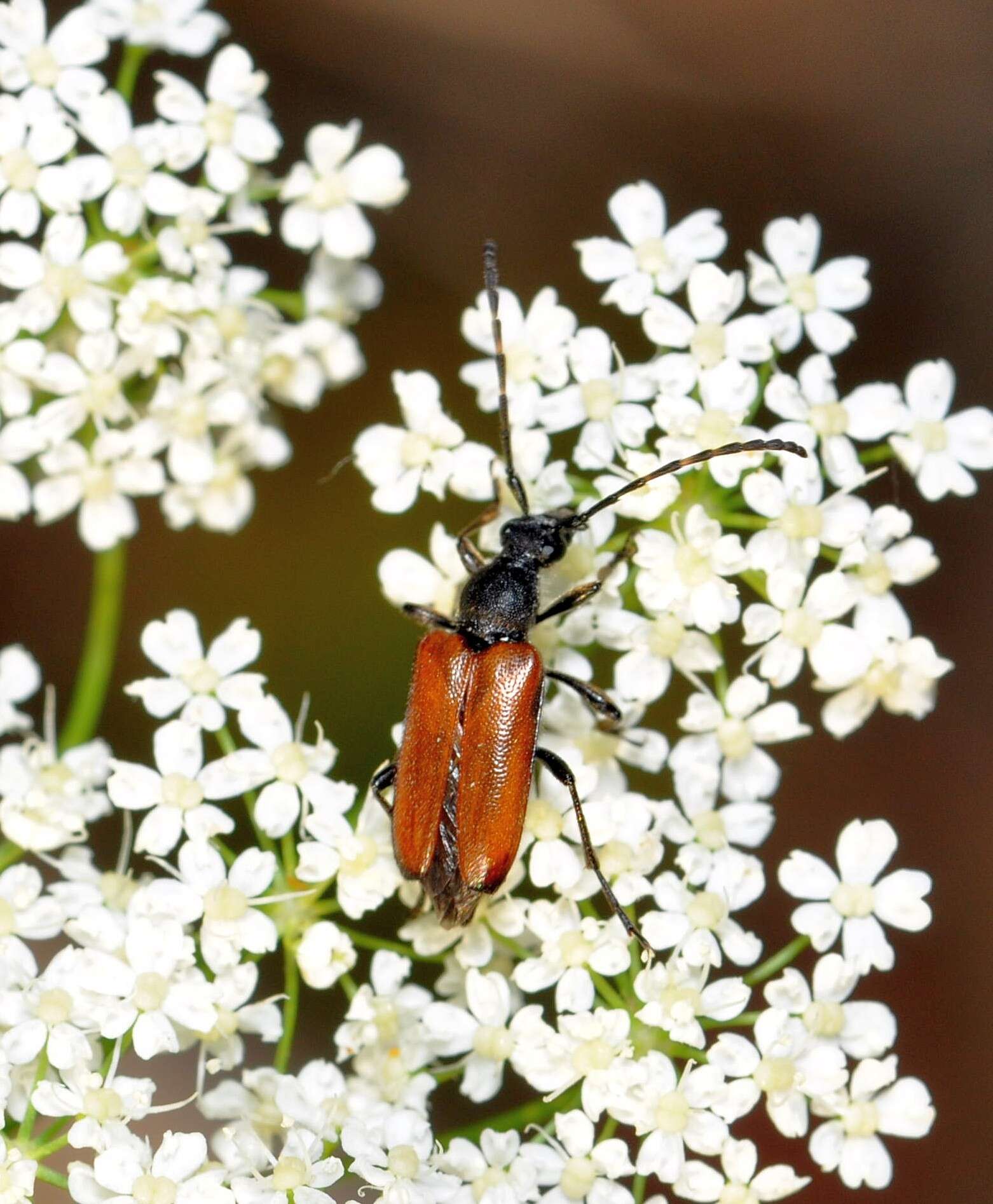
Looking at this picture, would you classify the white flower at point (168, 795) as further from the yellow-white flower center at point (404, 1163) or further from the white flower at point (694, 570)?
the white flower at point (694, 570)

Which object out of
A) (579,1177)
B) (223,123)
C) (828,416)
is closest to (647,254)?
(828,416)

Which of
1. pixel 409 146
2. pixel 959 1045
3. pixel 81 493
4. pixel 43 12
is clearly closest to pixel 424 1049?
pixel 81 493

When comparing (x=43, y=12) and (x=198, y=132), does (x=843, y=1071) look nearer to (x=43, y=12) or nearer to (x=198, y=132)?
(x=198, y=132)

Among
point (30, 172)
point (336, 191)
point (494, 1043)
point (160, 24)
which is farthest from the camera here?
point (336, 191)

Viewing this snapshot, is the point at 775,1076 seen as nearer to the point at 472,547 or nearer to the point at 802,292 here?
the point at 472,547

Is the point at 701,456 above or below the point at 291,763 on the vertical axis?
above

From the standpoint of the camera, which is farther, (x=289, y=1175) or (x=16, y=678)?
(x=16, y=678)

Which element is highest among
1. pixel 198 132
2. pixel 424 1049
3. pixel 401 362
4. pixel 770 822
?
pixel 401 362

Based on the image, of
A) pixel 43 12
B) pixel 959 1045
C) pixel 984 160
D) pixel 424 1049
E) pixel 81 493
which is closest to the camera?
pixel 424 1049
